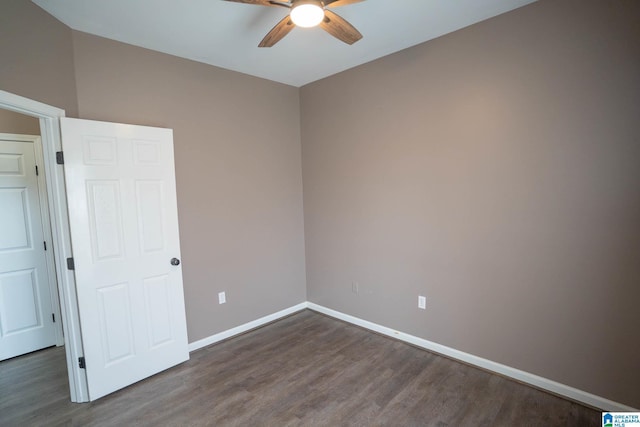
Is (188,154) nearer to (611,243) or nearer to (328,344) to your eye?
(328,344)

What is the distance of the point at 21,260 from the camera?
114 inches

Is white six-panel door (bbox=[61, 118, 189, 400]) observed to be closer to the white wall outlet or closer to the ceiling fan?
the ceiling fan

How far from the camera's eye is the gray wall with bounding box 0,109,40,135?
2.81 meters

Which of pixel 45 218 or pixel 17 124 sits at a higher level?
pixel 17 124

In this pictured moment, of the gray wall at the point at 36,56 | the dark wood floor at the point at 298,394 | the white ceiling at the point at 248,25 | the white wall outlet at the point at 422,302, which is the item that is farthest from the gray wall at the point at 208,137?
the white wall outlet at the point at 422,302

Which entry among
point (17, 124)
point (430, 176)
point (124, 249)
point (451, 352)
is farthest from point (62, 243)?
point (451, 352)

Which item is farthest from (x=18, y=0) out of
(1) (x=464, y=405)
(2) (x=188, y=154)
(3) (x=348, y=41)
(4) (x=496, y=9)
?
(1) (x=464, y=405)

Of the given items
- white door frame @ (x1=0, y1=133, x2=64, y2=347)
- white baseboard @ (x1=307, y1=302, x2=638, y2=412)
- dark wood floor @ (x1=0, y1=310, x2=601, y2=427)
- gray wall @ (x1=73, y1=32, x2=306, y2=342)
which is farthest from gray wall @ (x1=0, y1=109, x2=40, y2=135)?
white baseboard @ (x1=307, y1=302, x2=638, y2=412)

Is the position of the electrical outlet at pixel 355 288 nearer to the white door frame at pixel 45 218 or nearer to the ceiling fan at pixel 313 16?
the ceiling fan at pixel 313 16

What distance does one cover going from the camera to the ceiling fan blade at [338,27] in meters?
1.75

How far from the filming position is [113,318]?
7.75 feet

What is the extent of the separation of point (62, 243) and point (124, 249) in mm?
387

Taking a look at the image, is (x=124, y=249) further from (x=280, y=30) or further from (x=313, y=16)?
(x=313, y=16)

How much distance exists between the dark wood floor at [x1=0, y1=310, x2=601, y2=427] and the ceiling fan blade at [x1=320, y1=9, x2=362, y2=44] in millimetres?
2572
